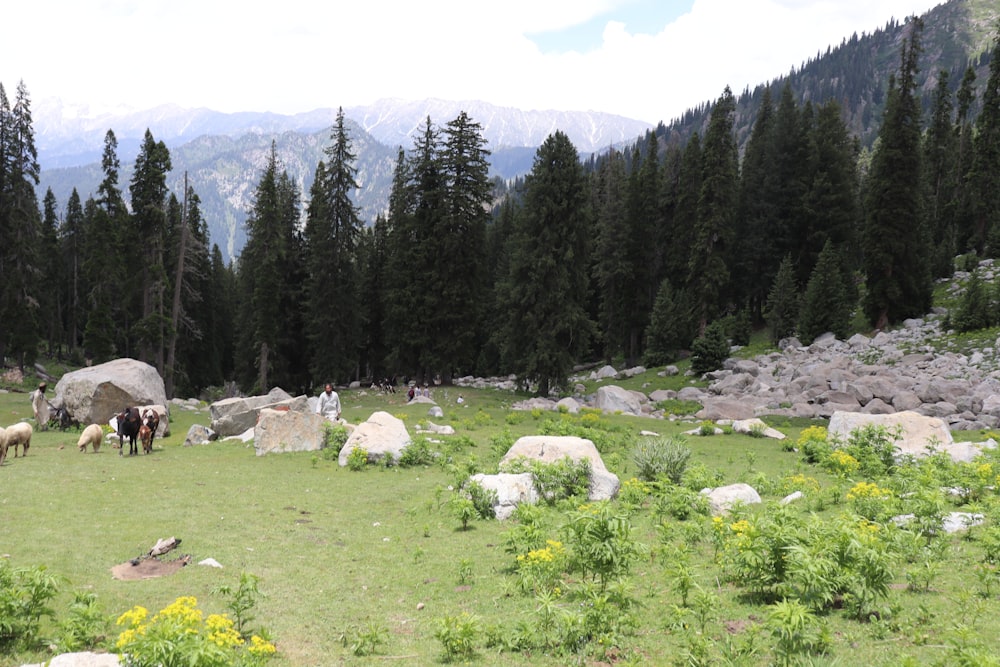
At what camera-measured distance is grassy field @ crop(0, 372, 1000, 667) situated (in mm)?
6566

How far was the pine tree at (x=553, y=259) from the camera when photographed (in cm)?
3544

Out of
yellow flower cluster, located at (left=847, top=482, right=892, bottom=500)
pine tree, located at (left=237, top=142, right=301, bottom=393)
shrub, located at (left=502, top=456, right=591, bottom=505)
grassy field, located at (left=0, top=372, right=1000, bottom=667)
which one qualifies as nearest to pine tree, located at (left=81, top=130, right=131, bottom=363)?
pine tree, located at (left=237, top=142, right=301, bottom=393)

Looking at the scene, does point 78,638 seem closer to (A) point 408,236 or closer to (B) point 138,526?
(B) point 138,526

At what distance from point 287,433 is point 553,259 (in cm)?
2015

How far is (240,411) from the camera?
79.9 feet

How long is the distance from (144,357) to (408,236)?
19.1m

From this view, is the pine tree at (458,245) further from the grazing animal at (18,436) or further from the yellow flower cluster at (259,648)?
the yellow flower cluster at (259,648)

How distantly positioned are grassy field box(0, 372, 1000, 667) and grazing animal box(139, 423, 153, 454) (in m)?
1.19

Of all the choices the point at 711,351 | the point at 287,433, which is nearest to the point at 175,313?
the point at 287,433

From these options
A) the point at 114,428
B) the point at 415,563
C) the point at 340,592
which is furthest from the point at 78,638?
the point at 114,428

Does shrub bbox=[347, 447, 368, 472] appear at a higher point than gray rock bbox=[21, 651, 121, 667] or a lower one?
lower

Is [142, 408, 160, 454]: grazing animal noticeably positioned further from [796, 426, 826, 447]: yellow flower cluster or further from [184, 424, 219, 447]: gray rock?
[796, 426, 826, 447]: yellow flower cluster

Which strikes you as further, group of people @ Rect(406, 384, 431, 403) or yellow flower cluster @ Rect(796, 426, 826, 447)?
group of people @ Rect(406, 384, 431, 403)

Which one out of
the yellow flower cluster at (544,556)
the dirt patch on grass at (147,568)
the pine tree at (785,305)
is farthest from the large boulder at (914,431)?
the pine tree at (785,305)
